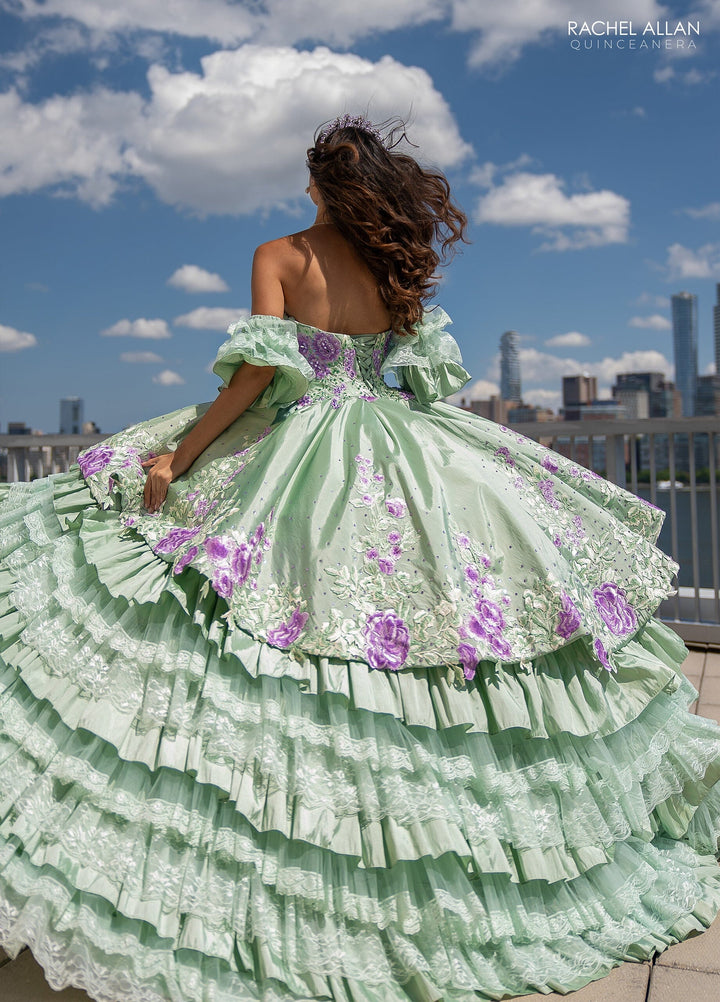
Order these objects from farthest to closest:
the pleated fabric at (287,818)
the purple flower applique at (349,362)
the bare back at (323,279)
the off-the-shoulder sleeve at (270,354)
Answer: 1. the purple flower applique at (349,362)
2. the bare back at (323,279)
3. the off-the-shoulder sleeve at (270,354)
4. the pleated fabric at (287,818)

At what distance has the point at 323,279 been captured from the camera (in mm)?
2012

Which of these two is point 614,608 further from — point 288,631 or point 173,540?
point 173,540

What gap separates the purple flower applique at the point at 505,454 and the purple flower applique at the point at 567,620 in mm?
509

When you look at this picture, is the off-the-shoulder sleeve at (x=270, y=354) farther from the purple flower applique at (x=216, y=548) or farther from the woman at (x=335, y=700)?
the purple flower applique at (x=216, y=548)

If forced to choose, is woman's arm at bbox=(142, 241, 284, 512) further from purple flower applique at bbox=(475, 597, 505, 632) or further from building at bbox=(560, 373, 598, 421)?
building at bbox=(560, 373, 598, 421)

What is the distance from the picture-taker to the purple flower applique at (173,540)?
171 cm

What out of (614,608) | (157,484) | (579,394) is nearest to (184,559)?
(157,484)

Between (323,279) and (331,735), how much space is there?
1.14 metres

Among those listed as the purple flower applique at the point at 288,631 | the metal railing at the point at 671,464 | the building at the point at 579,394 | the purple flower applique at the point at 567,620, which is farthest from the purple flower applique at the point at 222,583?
the building at the point at 579,394

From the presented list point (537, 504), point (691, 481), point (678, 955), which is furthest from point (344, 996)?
point (691, 481)

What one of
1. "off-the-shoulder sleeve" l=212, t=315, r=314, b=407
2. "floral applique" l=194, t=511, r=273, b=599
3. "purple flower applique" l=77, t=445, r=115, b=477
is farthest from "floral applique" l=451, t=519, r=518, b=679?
"purple flower applique" l=77, t=445, r=115, b=477

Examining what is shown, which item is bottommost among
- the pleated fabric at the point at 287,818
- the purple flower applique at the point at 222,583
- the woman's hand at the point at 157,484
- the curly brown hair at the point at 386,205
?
the pleated fabric at the point at 287,818

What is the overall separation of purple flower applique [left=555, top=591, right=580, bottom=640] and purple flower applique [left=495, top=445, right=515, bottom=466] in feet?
1.67

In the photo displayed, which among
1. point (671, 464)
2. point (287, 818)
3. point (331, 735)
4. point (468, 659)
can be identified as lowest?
point (287, 818)
